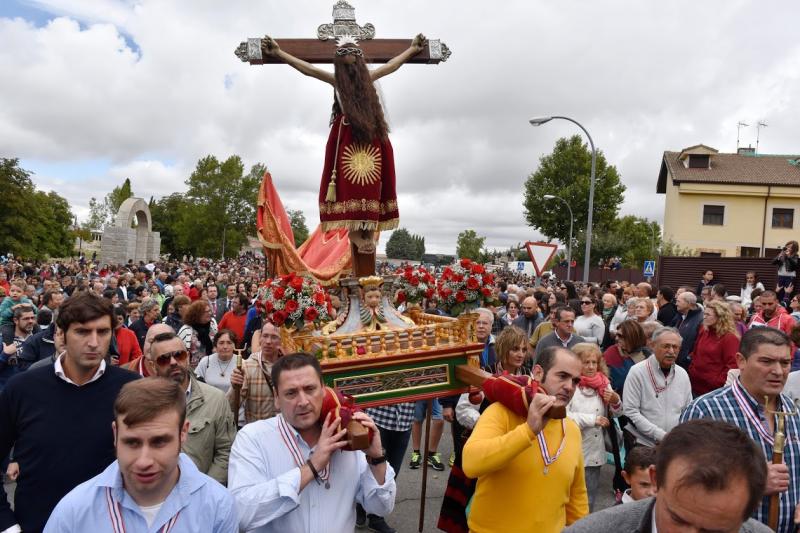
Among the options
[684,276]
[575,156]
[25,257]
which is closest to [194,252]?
[25,257]

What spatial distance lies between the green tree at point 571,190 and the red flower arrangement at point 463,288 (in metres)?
39.7

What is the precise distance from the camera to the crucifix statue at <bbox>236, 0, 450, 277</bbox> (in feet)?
15.1

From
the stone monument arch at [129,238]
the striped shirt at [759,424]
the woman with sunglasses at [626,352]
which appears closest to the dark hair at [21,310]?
the woman with sunglasses at [626,352]

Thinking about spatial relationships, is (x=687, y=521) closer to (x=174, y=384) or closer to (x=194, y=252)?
(x=174, y=384)

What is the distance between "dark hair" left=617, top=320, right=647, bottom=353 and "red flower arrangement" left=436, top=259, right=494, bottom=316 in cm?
165

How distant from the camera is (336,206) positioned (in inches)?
185

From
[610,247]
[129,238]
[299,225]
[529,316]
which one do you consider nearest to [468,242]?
[299,225]

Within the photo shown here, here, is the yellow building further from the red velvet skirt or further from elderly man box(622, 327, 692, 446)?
the red velvet skirt

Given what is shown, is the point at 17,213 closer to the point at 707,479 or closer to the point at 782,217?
the point at 707,479

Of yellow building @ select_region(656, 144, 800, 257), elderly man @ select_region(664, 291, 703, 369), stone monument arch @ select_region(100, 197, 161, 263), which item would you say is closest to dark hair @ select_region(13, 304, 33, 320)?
elderly man @ select_region(664, 291, 703, 369)

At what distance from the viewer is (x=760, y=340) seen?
3143 millimetres

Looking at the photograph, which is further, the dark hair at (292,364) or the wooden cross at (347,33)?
the wooden cross at (347,33)

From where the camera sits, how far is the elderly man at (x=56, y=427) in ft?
8.81

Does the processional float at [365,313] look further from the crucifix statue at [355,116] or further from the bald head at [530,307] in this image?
the bald head at [530,307]
